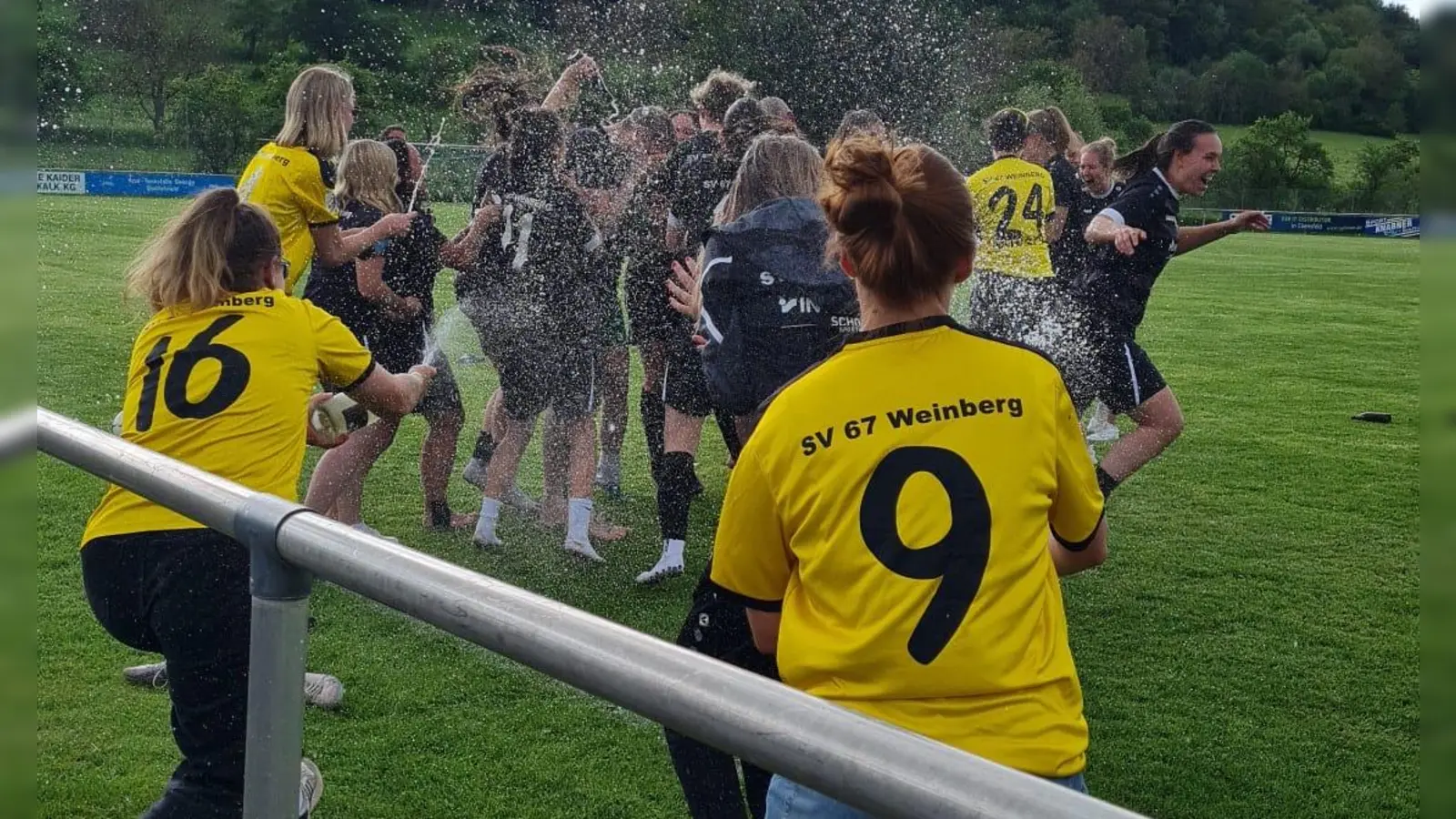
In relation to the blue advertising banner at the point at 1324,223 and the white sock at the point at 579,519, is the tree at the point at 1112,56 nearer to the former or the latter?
the blue advertising banner at the point at 1324,223

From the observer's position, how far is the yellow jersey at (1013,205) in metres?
7.59

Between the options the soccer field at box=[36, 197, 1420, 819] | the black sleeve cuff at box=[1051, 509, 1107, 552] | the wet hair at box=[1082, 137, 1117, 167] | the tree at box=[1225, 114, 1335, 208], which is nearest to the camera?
the black sleeve cuff at box=[1051, 509, 1107, 552]

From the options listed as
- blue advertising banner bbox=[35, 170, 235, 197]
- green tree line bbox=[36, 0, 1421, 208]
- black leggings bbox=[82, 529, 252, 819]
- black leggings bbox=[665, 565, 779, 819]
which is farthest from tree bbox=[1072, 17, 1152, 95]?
black leggings bbox=[82, 529, 252, 819]

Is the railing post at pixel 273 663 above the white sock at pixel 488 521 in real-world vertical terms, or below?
Result: above

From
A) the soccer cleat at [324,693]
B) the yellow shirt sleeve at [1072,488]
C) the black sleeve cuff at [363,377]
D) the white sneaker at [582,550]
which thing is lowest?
the white sneaker at [582,550]

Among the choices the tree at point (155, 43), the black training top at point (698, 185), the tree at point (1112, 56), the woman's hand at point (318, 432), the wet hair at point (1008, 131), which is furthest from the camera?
the tree at point (1112, 56)

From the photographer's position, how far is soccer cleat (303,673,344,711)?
4.17 metres

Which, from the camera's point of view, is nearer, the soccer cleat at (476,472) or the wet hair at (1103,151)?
the soccer cleat at (476,472)

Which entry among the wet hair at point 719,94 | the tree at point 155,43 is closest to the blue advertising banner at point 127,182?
the tree at point 155,43

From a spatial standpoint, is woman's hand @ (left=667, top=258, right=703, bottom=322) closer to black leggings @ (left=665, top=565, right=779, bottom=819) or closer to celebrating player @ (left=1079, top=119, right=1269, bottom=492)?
celebrating player @ (left=1079, top=119, right=1269, bottom=492)

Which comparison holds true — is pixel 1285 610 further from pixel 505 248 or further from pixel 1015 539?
pixel 1015 539

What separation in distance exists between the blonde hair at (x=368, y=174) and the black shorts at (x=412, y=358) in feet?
1.76

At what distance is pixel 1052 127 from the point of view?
27.7ft

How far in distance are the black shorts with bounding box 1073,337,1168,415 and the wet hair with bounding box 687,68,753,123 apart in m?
2.22
